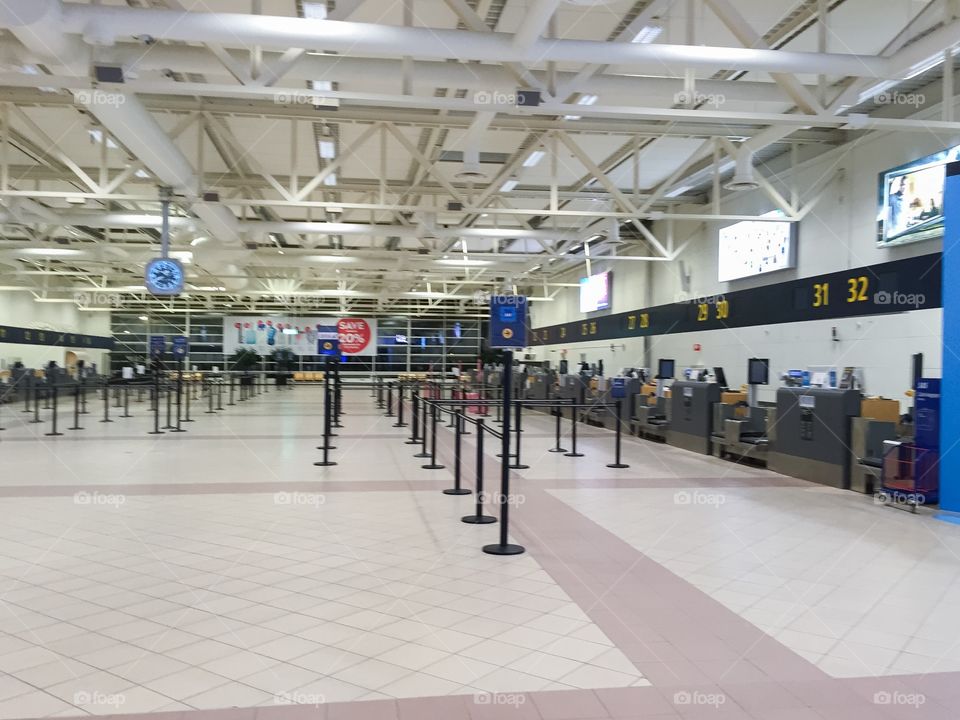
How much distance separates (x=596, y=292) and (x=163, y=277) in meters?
15.3

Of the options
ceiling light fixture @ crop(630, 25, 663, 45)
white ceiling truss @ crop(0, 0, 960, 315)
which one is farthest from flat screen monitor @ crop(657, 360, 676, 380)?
ceiling light fixture @ crop(630, 25, 663, 45)

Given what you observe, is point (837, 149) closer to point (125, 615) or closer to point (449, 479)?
point (449, 479)

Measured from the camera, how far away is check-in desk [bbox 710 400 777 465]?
10.0 metres

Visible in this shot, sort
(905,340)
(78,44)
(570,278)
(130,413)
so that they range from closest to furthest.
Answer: (78,44) < (905,340) < (130,413) < (570,278)

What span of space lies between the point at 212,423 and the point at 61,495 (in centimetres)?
828

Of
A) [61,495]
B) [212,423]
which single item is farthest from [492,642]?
[212,423]

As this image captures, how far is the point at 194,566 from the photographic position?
15.5 feet

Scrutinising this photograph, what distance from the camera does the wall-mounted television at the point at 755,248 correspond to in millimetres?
13422
